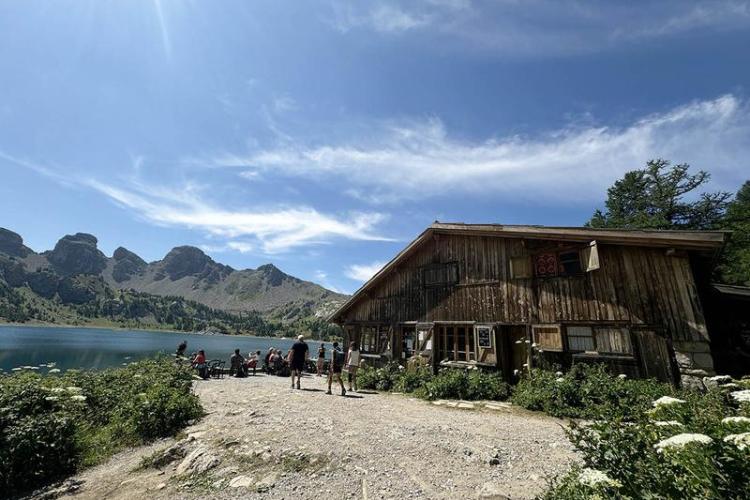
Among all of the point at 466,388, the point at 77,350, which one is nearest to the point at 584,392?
the point at 466,388

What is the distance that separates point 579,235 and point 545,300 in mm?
2818

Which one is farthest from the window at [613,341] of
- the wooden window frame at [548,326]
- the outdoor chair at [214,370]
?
the outdoor chair at [214,370]

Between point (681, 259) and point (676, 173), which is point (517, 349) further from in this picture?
point (676, 173)

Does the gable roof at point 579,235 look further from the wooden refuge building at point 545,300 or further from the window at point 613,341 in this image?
the window at point 613,341

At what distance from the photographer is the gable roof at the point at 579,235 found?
36.2ft

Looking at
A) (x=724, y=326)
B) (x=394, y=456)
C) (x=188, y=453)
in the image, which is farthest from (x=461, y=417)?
(x=724, y=326)

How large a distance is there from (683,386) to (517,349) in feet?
17.2

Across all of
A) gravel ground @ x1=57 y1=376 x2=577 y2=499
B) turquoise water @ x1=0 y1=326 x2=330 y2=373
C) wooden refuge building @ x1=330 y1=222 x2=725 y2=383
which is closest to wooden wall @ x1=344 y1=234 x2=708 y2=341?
wooden refuge building @ x1=330 y1=222 x2=725 y2=383

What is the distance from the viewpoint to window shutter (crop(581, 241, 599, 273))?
12.6 m

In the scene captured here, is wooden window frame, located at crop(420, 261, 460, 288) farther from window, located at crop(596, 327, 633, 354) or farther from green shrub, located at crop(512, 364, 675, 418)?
window, located at crop(596, 327, 633, 354)

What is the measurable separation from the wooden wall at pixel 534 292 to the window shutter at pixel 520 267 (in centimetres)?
21

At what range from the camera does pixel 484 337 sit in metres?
15.1

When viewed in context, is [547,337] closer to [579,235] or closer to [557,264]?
[557,264]

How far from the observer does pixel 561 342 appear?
13.3 meters
